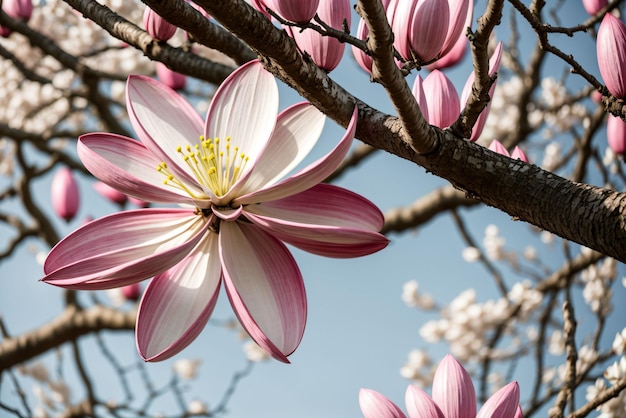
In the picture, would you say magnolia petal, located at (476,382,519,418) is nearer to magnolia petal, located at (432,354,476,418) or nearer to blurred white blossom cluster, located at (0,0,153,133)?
magnolia petal, located at (432,354,476,418)

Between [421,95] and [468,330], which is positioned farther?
[468,330]

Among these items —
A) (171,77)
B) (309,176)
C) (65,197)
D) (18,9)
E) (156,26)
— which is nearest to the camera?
(309,176)

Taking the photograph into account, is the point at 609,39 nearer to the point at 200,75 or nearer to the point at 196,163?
the point at 196,163

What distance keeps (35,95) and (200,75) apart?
3.51 meters

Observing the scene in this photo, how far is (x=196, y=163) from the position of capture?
66cm

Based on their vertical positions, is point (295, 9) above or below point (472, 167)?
above

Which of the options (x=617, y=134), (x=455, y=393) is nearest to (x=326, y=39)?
(x=455, y=393)

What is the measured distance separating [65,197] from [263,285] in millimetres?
1416

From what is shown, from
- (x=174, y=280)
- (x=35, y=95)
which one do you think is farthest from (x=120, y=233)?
(x=35, y=95)

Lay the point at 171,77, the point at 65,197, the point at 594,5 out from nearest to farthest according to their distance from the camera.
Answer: the point at 594,5 < the point at 171,77 < the point at 65,197

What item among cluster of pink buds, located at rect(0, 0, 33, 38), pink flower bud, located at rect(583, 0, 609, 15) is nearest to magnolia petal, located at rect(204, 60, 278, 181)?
pink flower bud, located at rect(583, 0, 609, 15)

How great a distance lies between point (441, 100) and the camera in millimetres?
673

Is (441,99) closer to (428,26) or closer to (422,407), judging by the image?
(428,26)

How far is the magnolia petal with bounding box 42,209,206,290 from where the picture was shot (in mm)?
555
